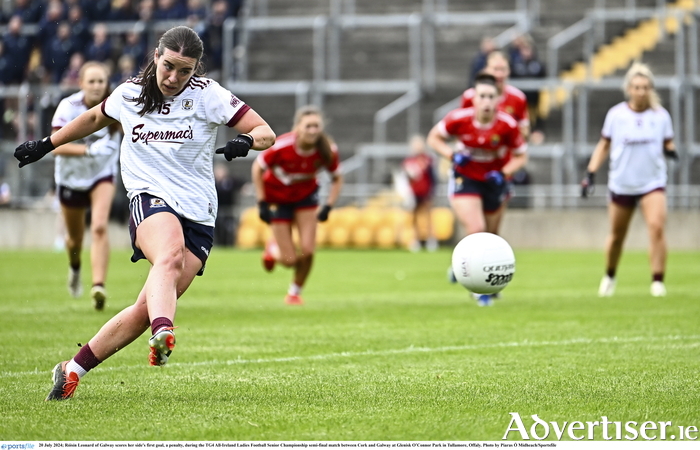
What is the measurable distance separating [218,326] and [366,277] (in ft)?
24.7

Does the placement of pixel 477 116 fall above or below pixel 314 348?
above

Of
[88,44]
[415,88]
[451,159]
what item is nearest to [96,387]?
[451,159]

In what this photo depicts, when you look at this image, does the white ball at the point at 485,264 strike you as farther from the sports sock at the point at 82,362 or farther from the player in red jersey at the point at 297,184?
the player in red jersey at the point at 297,184

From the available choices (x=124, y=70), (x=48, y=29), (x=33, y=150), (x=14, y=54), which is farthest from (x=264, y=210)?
(x=14, y=54)

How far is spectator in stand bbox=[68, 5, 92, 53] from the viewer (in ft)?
104

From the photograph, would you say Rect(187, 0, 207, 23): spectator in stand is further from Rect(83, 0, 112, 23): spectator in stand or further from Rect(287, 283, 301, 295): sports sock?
Rect(287, 283, 301, 295): sports sock

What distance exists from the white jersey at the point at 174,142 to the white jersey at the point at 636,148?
26.0ft

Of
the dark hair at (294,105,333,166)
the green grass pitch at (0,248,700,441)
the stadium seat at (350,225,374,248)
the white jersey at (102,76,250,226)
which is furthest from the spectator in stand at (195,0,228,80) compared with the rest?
the white jersey at (102,76,250,226)

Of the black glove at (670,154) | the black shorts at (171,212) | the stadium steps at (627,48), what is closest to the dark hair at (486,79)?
the black glove at (670,154)

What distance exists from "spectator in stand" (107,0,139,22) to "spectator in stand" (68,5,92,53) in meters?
0.88

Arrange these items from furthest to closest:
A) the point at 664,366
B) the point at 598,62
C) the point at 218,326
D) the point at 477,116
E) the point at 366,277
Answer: the point at 598,62 < the point at 366,277 < the point at 477,116 < the point at 218,326 < the point at 664,366

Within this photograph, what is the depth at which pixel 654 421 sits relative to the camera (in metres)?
5.91

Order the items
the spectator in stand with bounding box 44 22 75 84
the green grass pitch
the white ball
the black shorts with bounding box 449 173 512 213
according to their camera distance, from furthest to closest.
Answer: the spectator in stand with bounding box 44 22 75 84 → the black shorts with bounding box 449 173 512 213 → the white ball → the green grass pitch

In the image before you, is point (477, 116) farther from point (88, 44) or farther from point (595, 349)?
point (88, 44)
